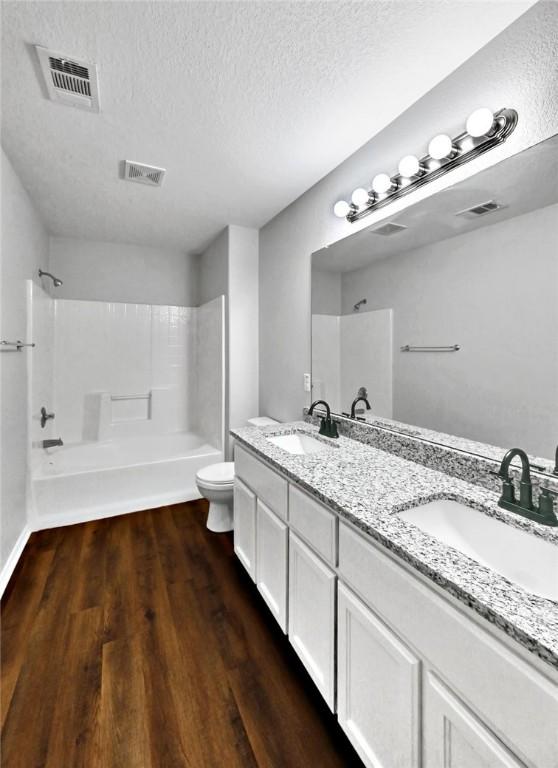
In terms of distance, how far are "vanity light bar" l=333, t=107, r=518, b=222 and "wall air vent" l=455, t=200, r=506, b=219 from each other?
193 mm

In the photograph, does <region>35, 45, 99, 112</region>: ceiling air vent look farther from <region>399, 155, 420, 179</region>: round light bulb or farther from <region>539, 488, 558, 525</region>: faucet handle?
<region>539, 488, 558, 525</region>: faucet handle

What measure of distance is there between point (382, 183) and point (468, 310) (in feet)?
2.64

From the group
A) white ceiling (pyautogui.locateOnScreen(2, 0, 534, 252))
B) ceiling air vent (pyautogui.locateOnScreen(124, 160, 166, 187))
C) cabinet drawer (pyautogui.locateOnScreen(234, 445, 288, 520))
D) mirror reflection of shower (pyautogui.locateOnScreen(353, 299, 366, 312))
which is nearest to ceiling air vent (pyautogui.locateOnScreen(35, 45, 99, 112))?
white ceiling (pyautogui.locateOnScreen(2, 0, 534, 252))

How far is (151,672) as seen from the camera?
1447mm

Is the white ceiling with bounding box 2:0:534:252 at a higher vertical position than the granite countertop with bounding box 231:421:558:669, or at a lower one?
higher

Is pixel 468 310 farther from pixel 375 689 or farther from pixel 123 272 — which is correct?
pixel 123 272

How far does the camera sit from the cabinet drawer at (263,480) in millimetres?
1536

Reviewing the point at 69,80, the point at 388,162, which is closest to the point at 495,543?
the point at 388,162

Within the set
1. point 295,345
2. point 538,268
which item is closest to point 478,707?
point 538,268

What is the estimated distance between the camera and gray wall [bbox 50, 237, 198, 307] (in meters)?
3.46

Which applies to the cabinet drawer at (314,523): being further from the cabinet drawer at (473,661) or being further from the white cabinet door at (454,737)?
the white cabinet door at (454,737)

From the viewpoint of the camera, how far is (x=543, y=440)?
3.76 ft

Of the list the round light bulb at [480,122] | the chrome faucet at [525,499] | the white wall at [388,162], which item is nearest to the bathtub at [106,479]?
the white wall at [388,162]

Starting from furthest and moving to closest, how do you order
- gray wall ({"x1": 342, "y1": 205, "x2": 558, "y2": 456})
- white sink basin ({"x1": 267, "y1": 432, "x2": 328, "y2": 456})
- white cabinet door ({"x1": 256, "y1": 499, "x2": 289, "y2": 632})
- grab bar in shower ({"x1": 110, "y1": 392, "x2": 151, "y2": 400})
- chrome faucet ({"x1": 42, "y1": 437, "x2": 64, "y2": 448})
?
grab bar in shower ({"x1": 110, "y1": 392, "x2": 151, "y2": 400}), chrome faucet ({"x1": 42, "y1": 437, "x2": 64, "y2": 448}), white sink basin ({"x1": 267, "y1": 432, "x2": 328, "y2": 456}), white cabinet door ({"x1": 256, "y1": 499, "x2": 289, "y2": 632}), gray wall ({"x1": 342, "y1": 205, "x2": 558, "y2": 456})
